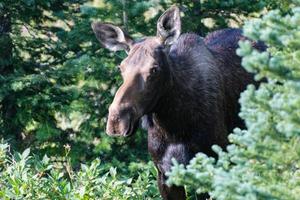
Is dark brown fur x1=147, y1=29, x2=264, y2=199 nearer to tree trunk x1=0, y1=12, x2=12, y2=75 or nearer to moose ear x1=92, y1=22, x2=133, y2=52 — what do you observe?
moose ear x1=92, y1=22, x2=133, y2=52

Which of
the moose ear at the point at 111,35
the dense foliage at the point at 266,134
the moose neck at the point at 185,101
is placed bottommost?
the moose neck at the point at 185,101

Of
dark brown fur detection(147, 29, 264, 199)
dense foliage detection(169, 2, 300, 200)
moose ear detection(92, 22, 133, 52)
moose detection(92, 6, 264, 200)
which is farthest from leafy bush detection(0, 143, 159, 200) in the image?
dense foliage detection(169, 2, 300, 200)

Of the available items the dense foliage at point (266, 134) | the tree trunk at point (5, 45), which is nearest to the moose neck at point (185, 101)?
the dense foliage at point (266, 134)

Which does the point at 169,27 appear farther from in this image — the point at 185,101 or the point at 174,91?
the point at 185,101

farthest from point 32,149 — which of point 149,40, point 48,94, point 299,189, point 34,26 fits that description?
point 299,189

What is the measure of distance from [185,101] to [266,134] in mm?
3485

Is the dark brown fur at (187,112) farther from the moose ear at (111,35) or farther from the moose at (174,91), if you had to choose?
the moose ear at (111,35)

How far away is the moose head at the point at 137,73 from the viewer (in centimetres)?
610

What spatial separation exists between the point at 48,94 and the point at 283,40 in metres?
6.63

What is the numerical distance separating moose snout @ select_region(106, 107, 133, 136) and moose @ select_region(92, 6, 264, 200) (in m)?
0.21

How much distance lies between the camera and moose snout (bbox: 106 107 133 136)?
603 cm

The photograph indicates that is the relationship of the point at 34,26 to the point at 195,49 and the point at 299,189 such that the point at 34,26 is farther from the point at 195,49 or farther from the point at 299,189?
the point at 299,189

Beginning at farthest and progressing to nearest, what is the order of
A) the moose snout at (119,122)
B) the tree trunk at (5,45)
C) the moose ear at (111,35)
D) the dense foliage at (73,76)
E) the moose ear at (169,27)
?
the tree trunk at (5,45)
the dense foliage at (73,76)
the moose ear at (111,35)
the moose ear at (169,27)
the moose snout at (119,122)

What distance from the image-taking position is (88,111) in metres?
10.2
